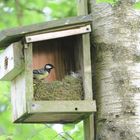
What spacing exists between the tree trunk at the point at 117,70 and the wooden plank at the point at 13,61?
0.42m

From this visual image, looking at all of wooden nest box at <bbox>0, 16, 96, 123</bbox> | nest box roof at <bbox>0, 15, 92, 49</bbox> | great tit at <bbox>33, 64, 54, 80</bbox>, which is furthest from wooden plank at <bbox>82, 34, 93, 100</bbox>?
great tit at <bbox>33, 64, 54, 80</bbox>

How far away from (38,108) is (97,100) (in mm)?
356

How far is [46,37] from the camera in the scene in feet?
12.1

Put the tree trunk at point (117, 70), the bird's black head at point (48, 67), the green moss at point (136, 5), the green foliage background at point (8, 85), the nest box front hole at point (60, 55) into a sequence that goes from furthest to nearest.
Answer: the green foliage background at point (8, 85)
the nest box front hole at point (60, 55)
the bird's black head at point (48, 67)
the green moss at point (136, 5)
the tree trunk at point (117, 70)

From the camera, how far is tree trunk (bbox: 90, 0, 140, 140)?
3.54 m

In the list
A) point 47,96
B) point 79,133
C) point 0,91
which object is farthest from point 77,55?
point 0,91

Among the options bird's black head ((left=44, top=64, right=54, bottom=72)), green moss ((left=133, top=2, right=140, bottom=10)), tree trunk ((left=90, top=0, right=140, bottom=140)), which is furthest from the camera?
bird's black head ((left=44, top=64, right=54, bottom=72))

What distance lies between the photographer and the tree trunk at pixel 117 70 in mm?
3537

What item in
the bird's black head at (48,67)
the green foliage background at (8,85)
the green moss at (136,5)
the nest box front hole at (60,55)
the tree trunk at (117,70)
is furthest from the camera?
the green foliage background at (8,85)

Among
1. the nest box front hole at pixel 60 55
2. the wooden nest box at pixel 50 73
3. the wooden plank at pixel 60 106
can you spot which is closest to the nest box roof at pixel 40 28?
the wooden nest box at pixel 50 73

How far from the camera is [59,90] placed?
3662 mm

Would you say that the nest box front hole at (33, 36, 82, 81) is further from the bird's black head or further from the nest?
the nest

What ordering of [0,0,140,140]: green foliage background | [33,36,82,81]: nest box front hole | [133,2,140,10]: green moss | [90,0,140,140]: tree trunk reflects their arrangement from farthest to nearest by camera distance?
[0,0,140,140]: green foliage background
[33,36,82,81]: nest box front hole
[133,2,140,10]: green moss
[90,0,140,140]: tree trunk

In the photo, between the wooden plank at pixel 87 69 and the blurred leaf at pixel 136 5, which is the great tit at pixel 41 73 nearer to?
the wooden plank at pixel 87 69
